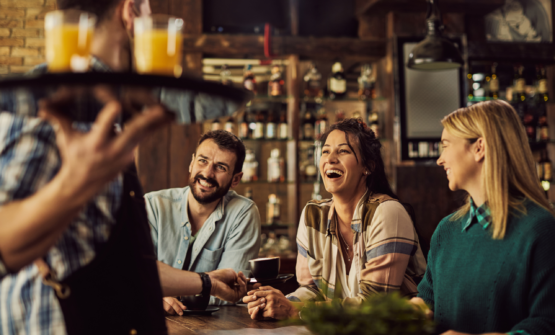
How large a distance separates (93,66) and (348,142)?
1.41 meters

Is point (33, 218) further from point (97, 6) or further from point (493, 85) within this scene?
point (493, 85)

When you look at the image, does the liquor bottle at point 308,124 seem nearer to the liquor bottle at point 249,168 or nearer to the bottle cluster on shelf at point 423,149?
the liquor bottle at point 249,168

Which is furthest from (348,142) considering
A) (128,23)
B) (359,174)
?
(128,23)

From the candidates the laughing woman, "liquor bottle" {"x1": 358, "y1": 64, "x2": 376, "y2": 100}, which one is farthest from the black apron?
"liquor bottle" {"x1": 358, "y1": 64, "x2": 376, "y2": 100}

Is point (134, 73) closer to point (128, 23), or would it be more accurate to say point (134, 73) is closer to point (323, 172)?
point (128, 23)

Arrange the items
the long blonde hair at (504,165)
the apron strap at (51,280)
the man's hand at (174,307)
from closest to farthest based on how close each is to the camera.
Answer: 1. the apron strap at (51,280)
2. the long blonde hair at (504,165)
3. the man's hand at (174,307)

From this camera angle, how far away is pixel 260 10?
13.6 feet

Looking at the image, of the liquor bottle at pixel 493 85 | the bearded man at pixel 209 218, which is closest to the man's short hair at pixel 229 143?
the bearded man at pixel 209 218

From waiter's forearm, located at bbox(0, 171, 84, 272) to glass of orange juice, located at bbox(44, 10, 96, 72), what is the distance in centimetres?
17

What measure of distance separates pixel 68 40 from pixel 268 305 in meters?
1.16

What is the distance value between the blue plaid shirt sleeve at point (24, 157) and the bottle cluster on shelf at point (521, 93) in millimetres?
4246

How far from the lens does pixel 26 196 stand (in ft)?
2.40

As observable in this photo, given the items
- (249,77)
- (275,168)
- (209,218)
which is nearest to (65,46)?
(209,218)

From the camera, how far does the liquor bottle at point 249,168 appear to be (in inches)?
163
